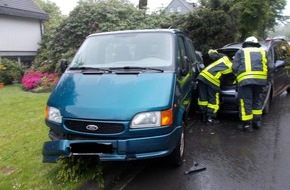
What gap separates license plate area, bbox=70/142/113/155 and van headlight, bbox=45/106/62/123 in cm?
44

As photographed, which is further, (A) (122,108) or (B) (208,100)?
(B) (208,100)

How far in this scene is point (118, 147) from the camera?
3.79 metres

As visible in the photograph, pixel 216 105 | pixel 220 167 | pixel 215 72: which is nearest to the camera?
pixel 220 167

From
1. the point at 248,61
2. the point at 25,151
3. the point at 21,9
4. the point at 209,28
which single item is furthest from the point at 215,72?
the point at 21,9

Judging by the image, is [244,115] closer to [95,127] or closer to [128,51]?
[128,51]

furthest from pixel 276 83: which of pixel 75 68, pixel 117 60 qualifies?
pixel 75 68

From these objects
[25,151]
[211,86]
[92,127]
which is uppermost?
[92,127]

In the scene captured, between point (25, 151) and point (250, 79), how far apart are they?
4203 mm

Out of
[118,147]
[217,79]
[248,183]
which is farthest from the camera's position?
[217,79]

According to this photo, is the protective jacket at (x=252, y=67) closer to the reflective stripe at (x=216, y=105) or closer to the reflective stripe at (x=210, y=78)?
the reflective stripe at (x=210, y=78)

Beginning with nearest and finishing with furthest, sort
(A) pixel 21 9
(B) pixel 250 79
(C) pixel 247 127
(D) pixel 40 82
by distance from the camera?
1. (B) pixel 250 79
2. (C) pixel 247 127
3. (D) pixel 40 82
4. (A) pixel 21 9

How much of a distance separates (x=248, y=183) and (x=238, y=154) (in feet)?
3.56

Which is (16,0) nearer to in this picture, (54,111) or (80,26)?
(80,26)

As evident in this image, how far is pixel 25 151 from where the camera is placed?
533 centimetres
